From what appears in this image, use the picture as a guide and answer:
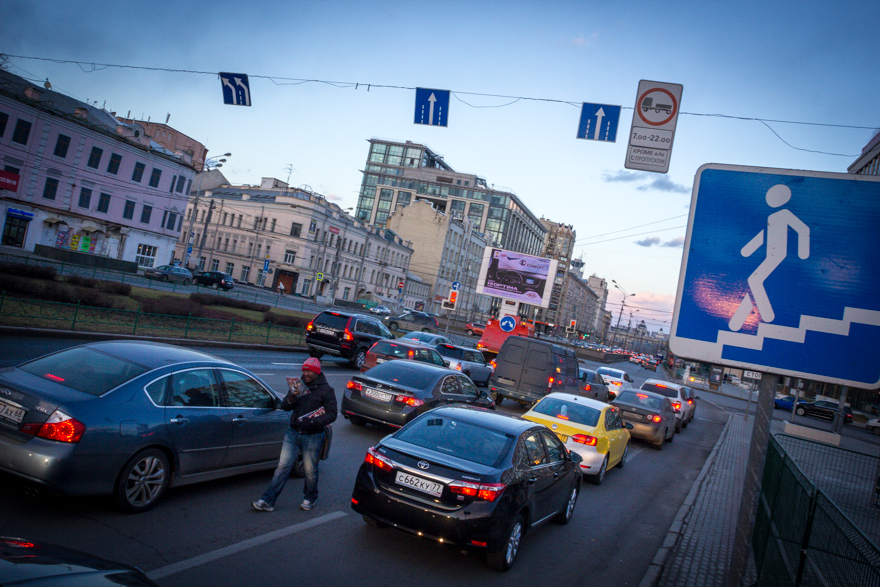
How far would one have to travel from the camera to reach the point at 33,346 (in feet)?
44.4

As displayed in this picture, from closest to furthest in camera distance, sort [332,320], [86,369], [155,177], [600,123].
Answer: [86,369] → [600,123] → [332,320] → [155,177]

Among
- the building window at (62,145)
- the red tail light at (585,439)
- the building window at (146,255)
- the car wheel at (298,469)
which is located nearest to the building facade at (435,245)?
the building window at (146,255)

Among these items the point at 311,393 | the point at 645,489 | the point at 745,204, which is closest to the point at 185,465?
the point at 311,393

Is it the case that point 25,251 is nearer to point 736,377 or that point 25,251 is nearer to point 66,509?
point 66,509

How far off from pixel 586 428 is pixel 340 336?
11823 millimetres

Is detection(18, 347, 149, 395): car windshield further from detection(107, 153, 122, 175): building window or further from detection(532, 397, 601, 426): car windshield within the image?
detection(107, 153, 122, 175): building window

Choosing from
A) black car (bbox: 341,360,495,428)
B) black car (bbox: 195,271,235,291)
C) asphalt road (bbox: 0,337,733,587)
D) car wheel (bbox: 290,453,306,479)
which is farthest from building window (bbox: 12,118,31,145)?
car wheel (bbox: 290,453,306,479)

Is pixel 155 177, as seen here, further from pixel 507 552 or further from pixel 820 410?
pixel 820 410

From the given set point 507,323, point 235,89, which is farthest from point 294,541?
point 507,323

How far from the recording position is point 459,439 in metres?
6.40

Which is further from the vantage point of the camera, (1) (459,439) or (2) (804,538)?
(1) (459,439)

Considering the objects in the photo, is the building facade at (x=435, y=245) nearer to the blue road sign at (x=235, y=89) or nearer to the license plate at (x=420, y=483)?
the blue road sign at (x=235, y=89)

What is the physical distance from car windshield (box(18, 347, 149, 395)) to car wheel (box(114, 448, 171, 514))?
78 centimetres

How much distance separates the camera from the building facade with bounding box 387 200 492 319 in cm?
9525
